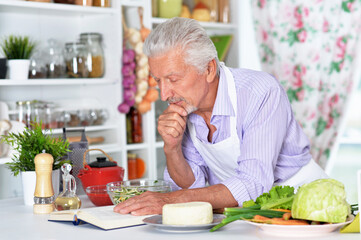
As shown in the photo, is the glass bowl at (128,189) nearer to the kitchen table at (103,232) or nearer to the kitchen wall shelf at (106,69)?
the kitchen table at (103,232)

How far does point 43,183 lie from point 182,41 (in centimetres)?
63

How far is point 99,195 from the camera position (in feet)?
6.15

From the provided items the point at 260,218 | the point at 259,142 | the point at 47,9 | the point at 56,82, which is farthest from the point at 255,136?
the point at 47,9

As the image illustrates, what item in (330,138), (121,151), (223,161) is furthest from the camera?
(330,138)

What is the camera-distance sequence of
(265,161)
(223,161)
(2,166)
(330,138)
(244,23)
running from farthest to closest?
(244,23), (330,138), (2,166), (223,161), (265,161)

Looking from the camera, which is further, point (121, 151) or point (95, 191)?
point (121, 151)

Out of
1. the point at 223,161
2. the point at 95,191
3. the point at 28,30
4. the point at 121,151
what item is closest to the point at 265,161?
the point at 223,161

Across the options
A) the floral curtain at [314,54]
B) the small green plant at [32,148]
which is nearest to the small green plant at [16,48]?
the small green plant at [32,148]

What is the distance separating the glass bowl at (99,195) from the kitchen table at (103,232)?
20 centimetres

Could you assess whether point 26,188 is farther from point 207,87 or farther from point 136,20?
point 136,20

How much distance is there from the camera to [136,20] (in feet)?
11.2

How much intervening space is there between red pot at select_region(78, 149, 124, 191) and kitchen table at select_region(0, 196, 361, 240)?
12.0 inches

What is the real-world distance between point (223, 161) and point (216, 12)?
1957mm

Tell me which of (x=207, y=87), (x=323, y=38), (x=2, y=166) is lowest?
(x=2, y=166)
